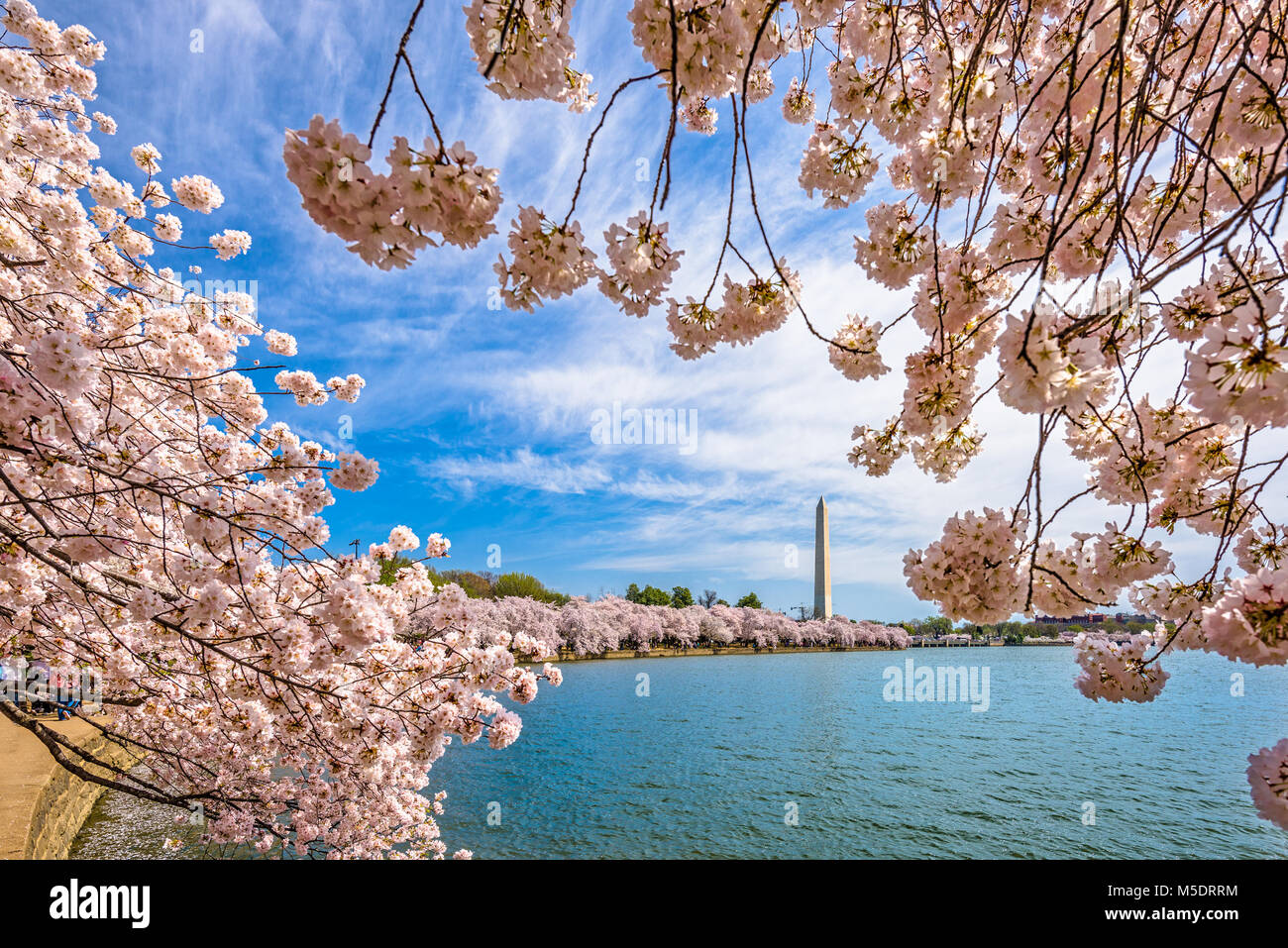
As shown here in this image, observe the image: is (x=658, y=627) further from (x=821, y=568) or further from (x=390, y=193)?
(x=390, y=193)

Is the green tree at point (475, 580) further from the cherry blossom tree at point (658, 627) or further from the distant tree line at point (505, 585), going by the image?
the cherry blossom tree at point (658, 627)

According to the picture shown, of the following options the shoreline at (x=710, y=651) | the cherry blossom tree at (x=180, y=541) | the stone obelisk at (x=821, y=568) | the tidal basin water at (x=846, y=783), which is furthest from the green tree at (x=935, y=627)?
the cherry blossom tree at (x=180, y=541)

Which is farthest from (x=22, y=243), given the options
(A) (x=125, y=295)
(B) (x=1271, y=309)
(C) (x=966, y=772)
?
(C) (x=966, y=772)

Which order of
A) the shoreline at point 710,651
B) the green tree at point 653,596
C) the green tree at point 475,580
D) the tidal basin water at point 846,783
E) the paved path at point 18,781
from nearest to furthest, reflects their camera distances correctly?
the paved path at point 18,781, the tidal basin water at point 846,783, the shoreline at point 710,651, the green tree at point 475,580, the green tree at point 653,596

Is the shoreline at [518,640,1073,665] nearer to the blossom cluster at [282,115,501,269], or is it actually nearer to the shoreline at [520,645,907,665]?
the shoreline at [520,645,907,665]

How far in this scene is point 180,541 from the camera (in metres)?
4.59

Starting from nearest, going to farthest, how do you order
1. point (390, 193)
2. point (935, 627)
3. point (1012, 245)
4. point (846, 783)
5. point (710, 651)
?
1. point (390, 193)
2. point (1012, 245)
3. point (846, 783)
4. point (710, 651)
5. point (935, 627)

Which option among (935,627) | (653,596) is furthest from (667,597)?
(935,627)

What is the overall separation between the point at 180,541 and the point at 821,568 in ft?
176

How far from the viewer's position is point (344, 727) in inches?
164

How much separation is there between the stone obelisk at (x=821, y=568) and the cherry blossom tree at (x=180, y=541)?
1890 inches

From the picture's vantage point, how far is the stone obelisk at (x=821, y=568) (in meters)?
49.7
